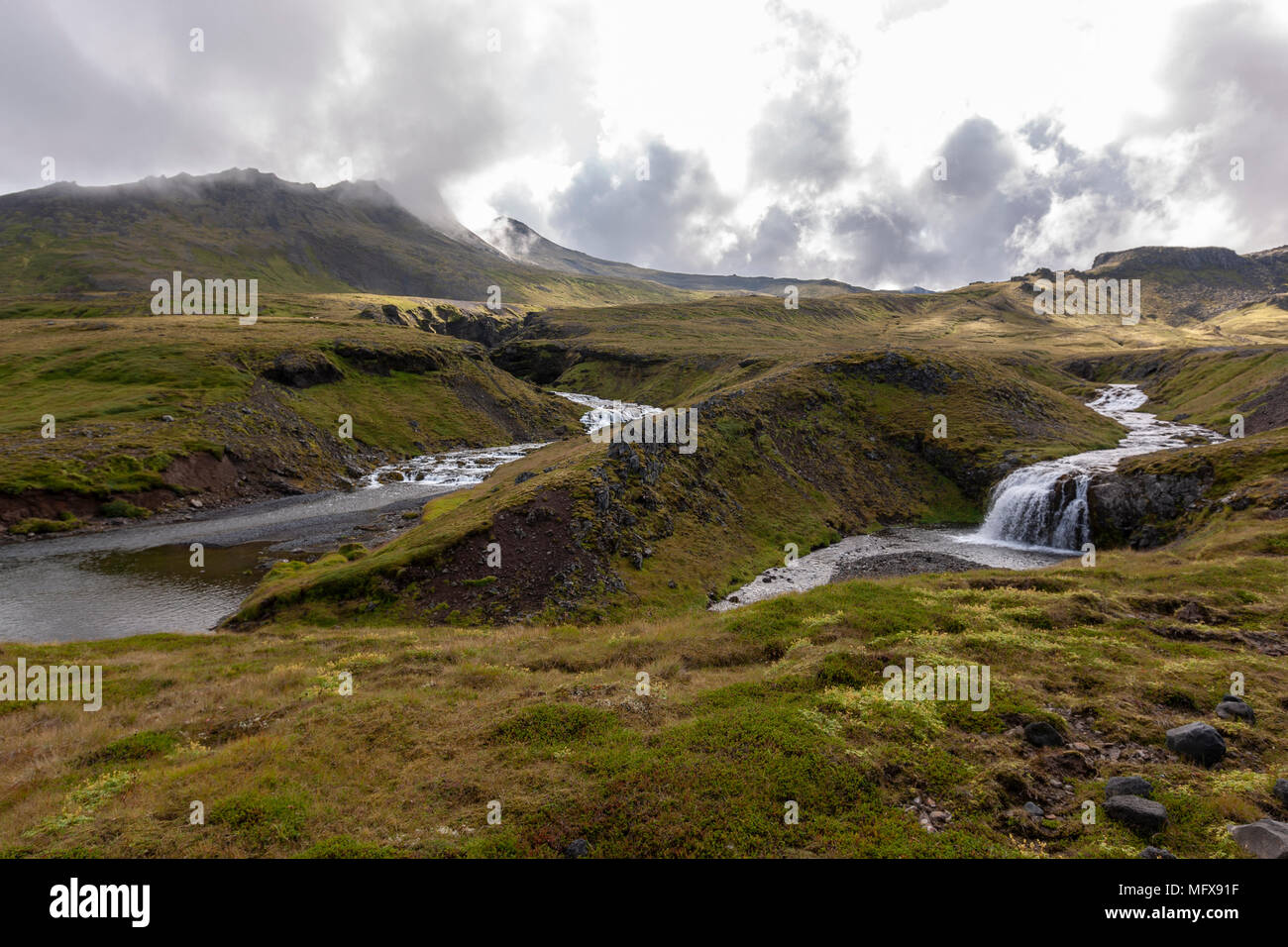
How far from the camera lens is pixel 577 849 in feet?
37.9

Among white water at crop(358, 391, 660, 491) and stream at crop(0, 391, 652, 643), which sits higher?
white water at crop(358, 391, 660, 491)

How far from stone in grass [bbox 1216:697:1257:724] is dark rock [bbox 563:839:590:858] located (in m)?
19.2

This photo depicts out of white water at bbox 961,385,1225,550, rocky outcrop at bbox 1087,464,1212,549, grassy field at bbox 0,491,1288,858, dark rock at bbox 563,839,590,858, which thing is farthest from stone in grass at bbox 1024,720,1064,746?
white water at bbox 961,385,1225,550

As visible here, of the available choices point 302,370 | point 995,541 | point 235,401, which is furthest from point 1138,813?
point 302,370

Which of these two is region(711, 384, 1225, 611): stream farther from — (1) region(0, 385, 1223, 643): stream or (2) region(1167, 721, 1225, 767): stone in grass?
(2) region(1167, 721, 1225, 767): stone in grass

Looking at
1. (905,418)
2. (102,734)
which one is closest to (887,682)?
(102,734)

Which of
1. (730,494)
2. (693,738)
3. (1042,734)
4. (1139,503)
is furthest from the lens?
(730,494)

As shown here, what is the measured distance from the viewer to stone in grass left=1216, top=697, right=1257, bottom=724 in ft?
55.2

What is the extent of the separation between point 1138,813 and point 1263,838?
6.25ft

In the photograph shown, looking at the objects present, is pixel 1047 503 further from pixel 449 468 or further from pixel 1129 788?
pixel 449 468

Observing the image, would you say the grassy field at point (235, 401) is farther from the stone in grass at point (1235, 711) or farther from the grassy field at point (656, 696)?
the stone in grass at point (1235, 711)

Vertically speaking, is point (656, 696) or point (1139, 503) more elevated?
point (1139, 503)
